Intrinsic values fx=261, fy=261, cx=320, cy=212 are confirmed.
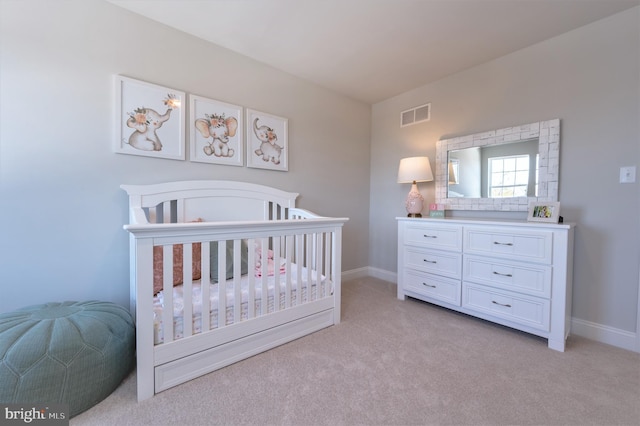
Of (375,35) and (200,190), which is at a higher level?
(375,35)

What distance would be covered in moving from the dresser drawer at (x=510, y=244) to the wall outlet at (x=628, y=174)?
66 cm

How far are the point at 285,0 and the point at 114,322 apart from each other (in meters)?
2.21

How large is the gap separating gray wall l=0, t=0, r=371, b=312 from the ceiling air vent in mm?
2031

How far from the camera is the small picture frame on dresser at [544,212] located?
1896 mm

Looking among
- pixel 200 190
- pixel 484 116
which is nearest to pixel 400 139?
pixel 484 116

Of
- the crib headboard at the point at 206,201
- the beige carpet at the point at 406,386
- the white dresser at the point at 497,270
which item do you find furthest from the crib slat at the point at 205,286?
the white dresser at the point at 497,270

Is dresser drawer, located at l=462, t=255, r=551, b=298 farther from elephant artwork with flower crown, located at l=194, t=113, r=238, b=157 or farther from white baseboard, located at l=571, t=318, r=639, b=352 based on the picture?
elephant artwork with flower crown, located at l=194, t=113, r=238, b=157

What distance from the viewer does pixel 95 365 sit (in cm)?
121

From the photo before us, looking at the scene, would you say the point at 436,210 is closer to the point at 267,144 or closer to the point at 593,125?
the point at 593,125

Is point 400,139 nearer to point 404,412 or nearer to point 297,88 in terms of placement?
point 297,88

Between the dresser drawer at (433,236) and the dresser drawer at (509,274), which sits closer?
the dresser drawer at (509,274)

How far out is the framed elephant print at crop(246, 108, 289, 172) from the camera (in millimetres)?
2465

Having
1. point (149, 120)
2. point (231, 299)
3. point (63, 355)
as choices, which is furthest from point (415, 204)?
point (63, 355)

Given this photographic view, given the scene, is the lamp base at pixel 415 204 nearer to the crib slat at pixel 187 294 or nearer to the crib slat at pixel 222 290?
the crib slat at pixel 222 290
